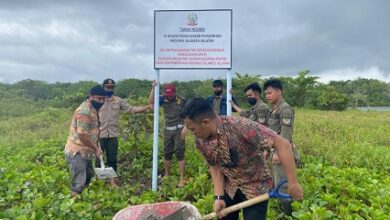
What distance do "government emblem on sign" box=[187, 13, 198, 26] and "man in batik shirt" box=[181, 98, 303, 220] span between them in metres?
A: 3.42

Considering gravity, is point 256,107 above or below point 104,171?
above

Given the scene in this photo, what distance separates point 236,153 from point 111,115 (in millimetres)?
4107

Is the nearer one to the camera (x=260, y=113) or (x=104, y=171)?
(x=104, y=171)

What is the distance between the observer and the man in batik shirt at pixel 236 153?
2.75 meters

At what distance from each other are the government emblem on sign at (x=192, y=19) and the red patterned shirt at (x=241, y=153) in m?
3.43

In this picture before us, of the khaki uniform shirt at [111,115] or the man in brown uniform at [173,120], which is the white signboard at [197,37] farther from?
the khaki uniform shirt at [111,115]

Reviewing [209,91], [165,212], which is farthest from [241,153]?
[209,91]

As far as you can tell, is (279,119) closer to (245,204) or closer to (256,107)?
(256,107)

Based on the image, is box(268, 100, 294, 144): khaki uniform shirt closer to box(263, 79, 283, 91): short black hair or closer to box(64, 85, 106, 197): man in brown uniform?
box(263, 79, 283, 91): short black hair

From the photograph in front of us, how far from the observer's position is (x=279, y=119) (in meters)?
4.81

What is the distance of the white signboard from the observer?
6102 mm

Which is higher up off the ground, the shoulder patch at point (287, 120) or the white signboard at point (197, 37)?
the white signboard at point (197, 37)

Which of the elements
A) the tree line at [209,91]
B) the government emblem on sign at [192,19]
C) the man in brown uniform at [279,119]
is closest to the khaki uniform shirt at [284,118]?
the man in brown uniform at [279,119]

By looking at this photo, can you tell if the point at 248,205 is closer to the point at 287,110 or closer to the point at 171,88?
the point at 287,110
